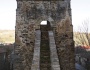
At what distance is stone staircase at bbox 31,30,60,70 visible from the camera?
368 inches

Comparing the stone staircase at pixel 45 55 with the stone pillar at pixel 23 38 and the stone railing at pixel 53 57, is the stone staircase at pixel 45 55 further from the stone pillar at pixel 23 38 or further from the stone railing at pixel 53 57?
the stone pillar at pixel 23 38

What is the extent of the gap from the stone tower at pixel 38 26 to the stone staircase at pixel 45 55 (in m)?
0.67

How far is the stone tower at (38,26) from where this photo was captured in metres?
13.2

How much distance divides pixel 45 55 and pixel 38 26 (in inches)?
95.5

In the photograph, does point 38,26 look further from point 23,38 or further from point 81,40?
point 81,40

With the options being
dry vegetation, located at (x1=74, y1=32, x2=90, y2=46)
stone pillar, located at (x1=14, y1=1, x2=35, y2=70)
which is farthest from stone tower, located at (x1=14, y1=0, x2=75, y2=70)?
dry vegetation, located at (x1=74, y1=32, x2=90, y2=46)

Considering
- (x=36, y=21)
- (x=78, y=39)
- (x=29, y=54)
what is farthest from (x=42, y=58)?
(x=78, y=39)

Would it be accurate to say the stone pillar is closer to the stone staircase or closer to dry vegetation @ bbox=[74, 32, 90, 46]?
the stone staircase

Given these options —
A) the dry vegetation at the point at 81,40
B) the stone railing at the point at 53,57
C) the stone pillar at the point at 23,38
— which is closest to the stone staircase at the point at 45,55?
the stone railing at the point at 53,57

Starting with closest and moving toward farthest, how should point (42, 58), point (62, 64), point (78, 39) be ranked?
point (42, 58)
point (62, 64)
point (78, 39)

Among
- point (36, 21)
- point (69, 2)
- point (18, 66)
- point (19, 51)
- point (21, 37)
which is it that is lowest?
point (18, 66)

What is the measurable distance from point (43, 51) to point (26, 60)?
172 centimetres

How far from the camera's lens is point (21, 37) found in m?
13.3

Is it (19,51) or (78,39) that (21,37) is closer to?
(19,51)
